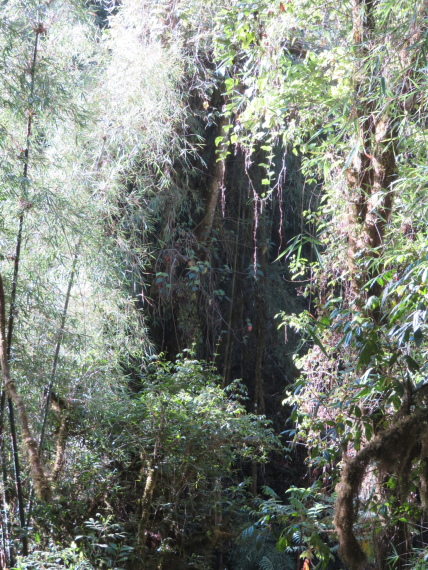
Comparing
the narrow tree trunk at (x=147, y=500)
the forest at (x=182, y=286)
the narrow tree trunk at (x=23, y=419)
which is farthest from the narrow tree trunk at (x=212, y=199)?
the narrow tree trunk at (x=23, y=419)

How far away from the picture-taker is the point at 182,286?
424 centimetres

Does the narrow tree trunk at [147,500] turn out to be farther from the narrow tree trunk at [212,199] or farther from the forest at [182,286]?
the narrow tree trunk at [212,199]

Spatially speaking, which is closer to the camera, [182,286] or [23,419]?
[23,419]

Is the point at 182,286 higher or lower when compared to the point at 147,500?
higher

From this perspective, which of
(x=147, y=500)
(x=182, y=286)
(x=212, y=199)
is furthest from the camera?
(x=212, y=199)

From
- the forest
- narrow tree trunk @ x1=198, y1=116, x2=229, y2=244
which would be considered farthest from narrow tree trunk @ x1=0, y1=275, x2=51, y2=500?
narrow tree trunk @ x1=198, y1=116, x2=229, y2=244

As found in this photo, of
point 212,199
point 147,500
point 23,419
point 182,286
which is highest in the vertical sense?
point 212,199

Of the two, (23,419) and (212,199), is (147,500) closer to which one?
(23,419)

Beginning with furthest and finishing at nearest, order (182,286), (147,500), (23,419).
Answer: (182,286), (147,500), (23,419)

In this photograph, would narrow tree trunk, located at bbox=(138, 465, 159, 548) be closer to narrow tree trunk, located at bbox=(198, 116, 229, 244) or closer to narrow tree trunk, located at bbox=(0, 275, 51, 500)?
narrow tree trunk, located at bbox=(0, 275, 51, 500)

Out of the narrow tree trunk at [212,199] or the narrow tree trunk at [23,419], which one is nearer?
the narrow tree trunk at [23,419]

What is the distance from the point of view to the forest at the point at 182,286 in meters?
1.96

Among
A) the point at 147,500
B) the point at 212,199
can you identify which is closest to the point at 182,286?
the point at 212,199

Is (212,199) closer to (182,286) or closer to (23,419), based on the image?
(182,286)
